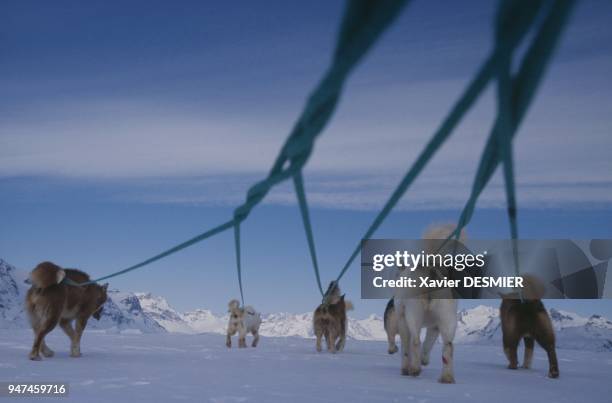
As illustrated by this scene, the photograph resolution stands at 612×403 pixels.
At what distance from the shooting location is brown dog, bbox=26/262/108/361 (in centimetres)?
675

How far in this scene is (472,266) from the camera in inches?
233

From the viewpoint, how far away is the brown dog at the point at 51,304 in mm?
6754

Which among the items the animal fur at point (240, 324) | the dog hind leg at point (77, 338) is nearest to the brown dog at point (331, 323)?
the animal fur at point (240, 324)

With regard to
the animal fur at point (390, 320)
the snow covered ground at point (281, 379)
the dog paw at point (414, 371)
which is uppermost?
the animal fur at point (390, 320)

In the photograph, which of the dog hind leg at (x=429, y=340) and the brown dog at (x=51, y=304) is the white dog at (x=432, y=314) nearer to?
the dog hind leg at (x=429, y=340)

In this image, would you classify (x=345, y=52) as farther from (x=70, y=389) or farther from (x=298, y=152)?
(x=70, y=389)

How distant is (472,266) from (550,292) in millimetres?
1409

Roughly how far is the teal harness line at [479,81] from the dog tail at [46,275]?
675 centimetres

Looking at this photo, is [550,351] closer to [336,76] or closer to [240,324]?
[240,324]

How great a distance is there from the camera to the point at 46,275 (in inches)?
269

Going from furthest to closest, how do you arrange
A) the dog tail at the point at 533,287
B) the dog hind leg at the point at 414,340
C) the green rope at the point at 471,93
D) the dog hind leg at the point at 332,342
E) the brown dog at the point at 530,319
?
1. the dog hind leg at the point at 332,342
2. the dog tail at the point at 533,287
3. the brown dog at the point at 530,319
4. the dog hind leg at the point at 414,340
5. the green rope at the point at 471,93

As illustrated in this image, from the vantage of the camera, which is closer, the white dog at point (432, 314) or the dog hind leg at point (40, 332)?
the white dog at point (432, 314)

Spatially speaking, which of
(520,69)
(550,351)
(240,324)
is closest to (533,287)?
(550,351)

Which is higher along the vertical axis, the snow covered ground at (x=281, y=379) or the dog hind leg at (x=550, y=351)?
the dog hind leg at (x=550, y=351)
